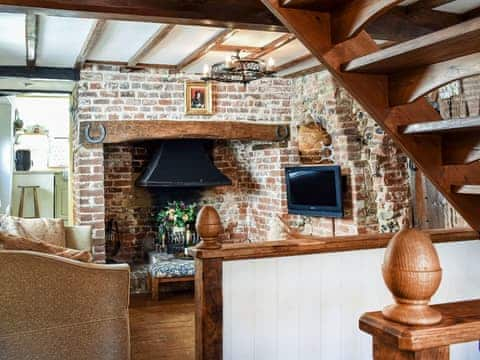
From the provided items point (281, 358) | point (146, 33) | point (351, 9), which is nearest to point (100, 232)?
point (146, 33)

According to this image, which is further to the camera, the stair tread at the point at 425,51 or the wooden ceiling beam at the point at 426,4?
the wooden ceiling beam at the point at 426,4

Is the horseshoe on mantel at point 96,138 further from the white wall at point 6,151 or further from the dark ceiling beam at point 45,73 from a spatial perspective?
the white wall at point 6,151

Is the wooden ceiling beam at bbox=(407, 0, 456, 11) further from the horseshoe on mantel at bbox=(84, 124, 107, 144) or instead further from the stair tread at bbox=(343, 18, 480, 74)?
the horseshoe on mantel at bbox=(84, 124, 107, 144)

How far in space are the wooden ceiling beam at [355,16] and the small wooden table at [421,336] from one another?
993 mm

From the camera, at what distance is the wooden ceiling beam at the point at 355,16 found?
1638 millimetres

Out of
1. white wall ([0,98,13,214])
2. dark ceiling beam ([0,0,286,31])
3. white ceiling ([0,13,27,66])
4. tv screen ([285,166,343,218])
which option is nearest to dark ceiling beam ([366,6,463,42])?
dark ceiling beam ([0,0,286,31])

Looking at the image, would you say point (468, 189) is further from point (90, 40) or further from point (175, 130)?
point (175, 130)

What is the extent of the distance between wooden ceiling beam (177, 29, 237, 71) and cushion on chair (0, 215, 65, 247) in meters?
1.91

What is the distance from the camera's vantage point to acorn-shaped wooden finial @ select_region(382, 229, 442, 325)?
837 mm

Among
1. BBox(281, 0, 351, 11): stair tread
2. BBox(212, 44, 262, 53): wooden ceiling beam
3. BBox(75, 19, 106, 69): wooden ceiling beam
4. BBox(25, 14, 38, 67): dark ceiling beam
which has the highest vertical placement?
BBox(212, 44, 262, 53): wooden ceiling beam

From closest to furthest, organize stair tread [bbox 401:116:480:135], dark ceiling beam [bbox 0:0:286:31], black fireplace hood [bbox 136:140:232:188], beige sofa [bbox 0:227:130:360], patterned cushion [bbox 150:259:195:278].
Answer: stair tread [bbox 401:116:480:135] < dark ceiling beam [bbox 0:0:286:31] < beige sofa [bbox 0:227:130:360] < patterned cushion [bbox 150:259:195:278] < black fireplace hood [bbox 136:140:232:188]

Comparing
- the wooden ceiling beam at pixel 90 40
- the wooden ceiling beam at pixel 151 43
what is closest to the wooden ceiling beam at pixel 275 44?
the wooden ceiling beam at pixel 151 43

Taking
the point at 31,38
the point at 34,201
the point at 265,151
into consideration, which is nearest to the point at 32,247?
the point at 31,38

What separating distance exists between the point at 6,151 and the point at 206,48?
5.57 metres
